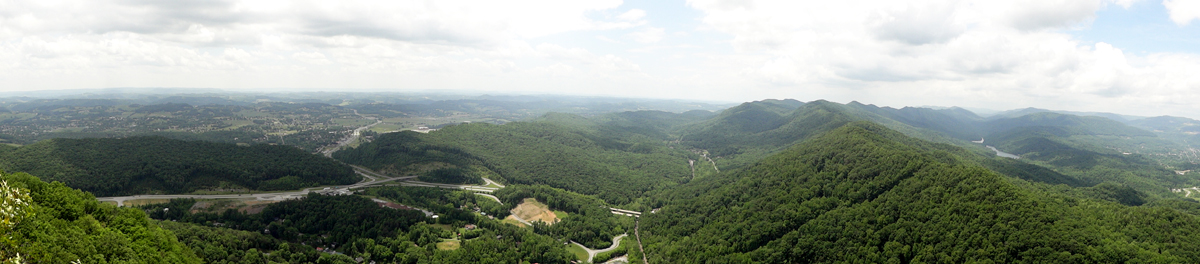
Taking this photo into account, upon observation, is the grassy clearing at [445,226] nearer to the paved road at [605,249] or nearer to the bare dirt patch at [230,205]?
the paved road at [605,249]

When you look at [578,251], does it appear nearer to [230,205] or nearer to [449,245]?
[449,245]

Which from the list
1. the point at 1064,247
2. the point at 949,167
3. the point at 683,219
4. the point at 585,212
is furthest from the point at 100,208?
the point at 949,167

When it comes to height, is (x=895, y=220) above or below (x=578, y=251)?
above

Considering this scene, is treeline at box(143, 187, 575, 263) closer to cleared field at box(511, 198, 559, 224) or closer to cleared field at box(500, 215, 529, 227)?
cleared field at box(500, 215, 529, 227)

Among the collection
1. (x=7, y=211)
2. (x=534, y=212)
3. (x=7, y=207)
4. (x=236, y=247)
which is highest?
(x=7, y=207)

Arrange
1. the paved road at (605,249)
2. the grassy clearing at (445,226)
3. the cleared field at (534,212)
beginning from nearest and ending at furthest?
the paved road at (605,249), the grassy clearing at (445,226), the cleared field at (534,212)

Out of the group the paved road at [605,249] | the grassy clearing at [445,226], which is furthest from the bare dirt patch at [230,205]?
the paved road at [605,249]

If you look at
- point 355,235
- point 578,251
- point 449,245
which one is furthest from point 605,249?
point 355,235

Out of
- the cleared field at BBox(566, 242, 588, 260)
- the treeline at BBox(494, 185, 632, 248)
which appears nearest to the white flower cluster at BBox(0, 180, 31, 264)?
the cleared field at BBox(566, 242, 588, 260)
